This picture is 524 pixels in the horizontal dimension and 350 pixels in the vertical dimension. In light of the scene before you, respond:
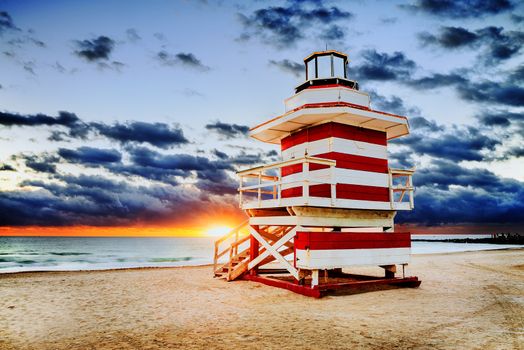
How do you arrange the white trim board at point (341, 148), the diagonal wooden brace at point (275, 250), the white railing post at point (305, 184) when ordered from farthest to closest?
the white trim board at point (341, 148)
the diagonal wooden brace at point (275, 250)
the white railing post at point (305, 184)

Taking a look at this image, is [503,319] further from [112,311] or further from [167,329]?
[112,311]

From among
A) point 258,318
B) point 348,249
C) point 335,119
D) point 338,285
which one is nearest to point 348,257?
point 348,249

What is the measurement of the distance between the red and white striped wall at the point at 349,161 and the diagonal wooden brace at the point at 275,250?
163 cm

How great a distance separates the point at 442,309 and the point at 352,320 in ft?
8.24

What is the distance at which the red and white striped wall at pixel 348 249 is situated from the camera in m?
8.68

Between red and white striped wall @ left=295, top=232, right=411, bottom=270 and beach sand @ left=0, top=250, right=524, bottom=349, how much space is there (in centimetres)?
89

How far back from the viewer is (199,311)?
24.6 feet

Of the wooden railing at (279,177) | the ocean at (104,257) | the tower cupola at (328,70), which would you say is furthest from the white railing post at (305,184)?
the ocean at (104,257)

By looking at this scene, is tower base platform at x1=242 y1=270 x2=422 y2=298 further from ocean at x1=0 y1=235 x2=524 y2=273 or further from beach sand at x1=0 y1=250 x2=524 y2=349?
ocean at x1=0 y1=235 x2=524 y2=273

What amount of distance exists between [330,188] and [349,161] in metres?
1.12

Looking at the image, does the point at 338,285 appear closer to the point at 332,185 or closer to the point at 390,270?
the point at 390,270

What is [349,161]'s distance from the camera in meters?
10.2

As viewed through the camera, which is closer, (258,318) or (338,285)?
(258,318)

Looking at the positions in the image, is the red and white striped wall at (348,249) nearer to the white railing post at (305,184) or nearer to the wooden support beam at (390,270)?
the wooden support beam at (390,270)
